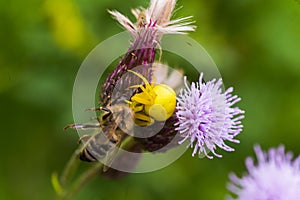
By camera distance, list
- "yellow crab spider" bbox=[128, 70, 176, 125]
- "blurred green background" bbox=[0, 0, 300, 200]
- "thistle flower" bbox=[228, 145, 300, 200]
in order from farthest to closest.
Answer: "blurred green background" bbox=[0, 0, 300, 200] < "thistle flower" bbox=[228, 145, 300, 200] < "yellow crab spider" bbox=[128, 70, 176, 125]

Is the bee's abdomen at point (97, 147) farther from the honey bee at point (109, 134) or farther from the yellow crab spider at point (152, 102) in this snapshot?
the yellow crab spider at point (152, 102)

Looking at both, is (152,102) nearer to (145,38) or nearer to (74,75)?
(145,38)

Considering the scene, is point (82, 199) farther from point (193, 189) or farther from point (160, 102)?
point (160, 102)

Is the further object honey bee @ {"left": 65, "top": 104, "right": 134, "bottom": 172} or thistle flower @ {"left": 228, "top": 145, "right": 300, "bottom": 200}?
thistle flower @ {"left": 228, "top": 145, "right": 300, "bottom": 200}

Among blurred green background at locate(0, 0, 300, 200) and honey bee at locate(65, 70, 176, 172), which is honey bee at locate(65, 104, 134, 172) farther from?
blurred green background at locate(0, 0, 300, 200)

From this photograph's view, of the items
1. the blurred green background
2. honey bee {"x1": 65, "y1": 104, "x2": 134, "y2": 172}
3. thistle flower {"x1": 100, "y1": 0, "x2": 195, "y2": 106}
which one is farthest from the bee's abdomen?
the blurred green background

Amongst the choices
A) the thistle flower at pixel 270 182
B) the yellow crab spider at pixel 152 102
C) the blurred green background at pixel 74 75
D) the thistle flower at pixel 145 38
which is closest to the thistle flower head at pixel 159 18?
the thistle flower at pixel 145 38
